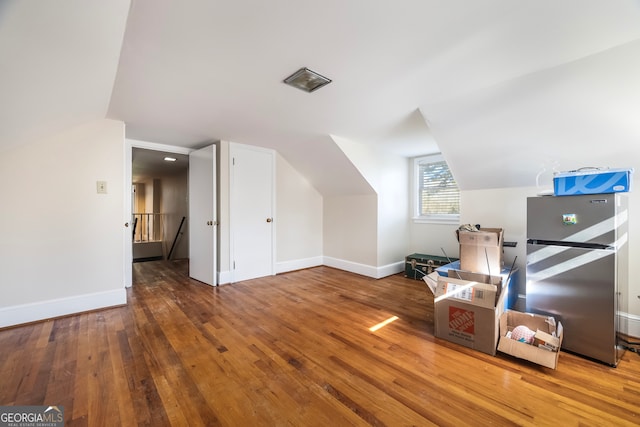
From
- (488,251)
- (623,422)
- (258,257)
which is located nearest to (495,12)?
(488,251)

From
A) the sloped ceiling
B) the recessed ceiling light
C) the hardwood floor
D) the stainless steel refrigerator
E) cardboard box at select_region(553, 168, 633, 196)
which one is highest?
the recessed ceiling light

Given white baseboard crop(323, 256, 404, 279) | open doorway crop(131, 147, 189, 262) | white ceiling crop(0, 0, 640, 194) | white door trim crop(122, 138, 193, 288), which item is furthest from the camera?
open doorway crop(131, 147, 189, 262)

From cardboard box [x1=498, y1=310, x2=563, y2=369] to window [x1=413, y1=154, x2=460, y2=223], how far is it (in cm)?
221

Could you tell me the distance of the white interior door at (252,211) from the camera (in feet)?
12.9

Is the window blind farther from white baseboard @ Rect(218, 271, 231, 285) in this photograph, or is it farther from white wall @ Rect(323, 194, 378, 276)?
white baseboard @ Rect(218, 271, 231, 285)

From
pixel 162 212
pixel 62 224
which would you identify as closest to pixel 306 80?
pixel 62 224

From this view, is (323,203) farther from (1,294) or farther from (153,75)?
(1,294)

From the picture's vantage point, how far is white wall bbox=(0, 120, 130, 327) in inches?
97.5

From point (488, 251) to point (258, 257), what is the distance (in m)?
3.17

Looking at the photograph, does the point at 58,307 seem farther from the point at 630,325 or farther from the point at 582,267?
the point at 630,325

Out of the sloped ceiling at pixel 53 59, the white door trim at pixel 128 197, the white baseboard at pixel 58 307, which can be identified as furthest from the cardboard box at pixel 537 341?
the white door trim at pixel 128 197

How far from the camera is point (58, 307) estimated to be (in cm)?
267

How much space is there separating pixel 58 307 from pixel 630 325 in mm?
5414

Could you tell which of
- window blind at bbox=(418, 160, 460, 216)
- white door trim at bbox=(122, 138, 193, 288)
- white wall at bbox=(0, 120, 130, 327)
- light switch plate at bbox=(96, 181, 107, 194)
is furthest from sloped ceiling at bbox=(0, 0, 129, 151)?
window blind at bbox=(418, 160, 460, 216)
